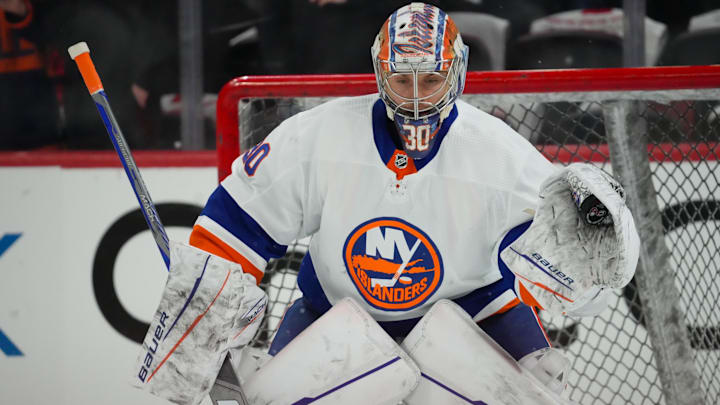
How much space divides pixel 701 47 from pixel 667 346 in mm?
1216

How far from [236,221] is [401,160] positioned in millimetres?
330

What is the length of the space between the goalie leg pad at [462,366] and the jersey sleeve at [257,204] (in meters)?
0.33

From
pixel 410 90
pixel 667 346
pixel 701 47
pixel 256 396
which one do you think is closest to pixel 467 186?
pixel 410 90

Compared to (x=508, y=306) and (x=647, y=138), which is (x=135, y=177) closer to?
(x=508, y=306)

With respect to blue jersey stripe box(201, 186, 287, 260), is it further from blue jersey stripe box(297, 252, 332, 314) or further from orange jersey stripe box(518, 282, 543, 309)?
orange jersey stripe box(518, 282, 543, 309)

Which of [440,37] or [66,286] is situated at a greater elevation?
[440,37]

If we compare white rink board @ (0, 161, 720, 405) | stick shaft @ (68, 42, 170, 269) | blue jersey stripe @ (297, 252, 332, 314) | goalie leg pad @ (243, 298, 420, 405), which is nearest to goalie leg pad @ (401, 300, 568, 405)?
goalie leg pad @ (243, 298, 420, 405)

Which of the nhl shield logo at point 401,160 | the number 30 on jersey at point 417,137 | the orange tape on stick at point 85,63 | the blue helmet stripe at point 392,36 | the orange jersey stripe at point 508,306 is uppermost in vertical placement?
the blue helmet stripe at point 392,36

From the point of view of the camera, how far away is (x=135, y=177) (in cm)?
145

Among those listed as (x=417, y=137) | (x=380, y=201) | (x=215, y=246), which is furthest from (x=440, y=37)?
(x=215, y=246)

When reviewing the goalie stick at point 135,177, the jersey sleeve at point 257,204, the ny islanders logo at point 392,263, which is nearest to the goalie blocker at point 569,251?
the ny islanders logo at point 392,263

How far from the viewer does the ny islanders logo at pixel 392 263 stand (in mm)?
1394

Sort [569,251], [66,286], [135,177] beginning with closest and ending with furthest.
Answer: [569,251], [135,177], [66,286]

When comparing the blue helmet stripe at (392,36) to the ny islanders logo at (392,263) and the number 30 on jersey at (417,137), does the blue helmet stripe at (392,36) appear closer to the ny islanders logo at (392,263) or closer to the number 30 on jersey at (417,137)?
the number 30 on jersey at (417,137)
